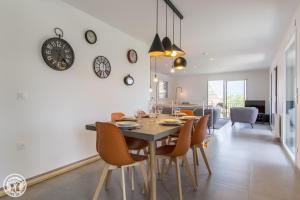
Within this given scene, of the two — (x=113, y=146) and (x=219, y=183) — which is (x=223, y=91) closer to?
(x=219, y=183)

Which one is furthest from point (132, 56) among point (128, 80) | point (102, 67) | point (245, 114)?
point (245, 114)

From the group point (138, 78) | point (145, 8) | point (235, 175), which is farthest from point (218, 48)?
point (235, 175)

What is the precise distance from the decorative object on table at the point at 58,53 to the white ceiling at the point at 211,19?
0.66m

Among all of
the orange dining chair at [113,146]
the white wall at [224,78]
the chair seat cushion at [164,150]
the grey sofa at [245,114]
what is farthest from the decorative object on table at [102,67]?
the white wall at [224,78]

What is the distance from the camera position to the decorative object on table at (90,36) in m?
3.18

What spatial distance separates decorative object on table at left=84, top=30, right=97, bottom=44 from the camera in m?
3.18

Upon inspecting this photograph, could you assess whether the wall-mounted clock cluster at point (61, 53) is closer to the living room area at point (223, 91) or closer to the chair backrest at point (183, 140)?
the chair backrest at point (183, 140)

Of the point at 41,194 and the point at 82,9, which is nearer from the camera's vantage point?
the point at 41,194

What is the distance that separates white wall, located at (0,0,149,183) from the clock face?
0.24 feet

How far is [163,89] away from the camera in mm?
10234

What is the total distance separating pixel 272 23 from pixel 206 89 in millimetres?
7061

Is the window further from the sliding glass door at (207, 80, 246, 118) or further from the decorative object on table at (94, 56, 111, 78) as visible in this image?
the decorative object on table at (94, 56, 111, 78)

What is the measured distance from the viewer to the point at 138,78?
445cm

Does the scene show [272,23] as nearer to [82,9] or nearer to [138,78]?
[138,78]
